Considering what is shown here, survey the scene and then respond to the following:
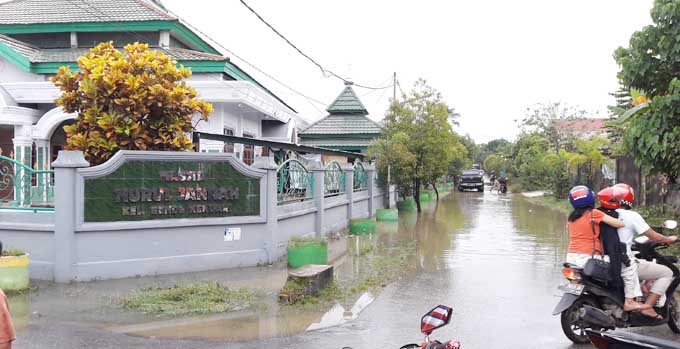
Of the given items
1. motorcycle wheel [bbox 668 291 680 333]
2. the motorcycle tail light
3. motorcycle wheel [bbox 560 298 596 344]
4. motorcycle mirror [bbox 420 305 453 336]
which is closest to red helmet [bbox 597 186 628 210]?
the motorcycle tail light

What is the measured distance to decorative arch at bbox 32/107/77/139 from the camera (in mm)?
15391

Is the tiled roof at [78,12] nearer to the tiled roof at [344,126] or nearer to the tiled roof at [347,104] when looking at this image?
the tiled roof at [344,126]

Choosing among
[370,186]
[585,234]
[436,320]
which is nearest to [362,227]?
[370,186]

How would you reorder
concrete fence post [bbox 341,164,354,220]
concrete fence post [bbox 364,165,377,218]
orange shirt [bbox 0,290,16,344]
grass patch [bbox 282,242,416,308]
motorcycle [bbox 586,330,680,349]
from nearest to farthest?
motorcycle [bbox 586,330,680,349], orange shirt [bbox 0,290,16,344], grass patch [bbox 282,242,416,308], concrete fence post [bbox 341,164,354,220], concrete fence post [bbox 364,165,377,218]

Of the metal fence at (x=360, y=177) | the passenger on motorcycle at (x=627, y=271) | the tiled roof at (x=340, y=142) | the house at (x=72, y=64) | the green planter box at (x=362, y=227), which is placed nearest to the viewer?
the passenger on motorcycle at (x=627, y=271)

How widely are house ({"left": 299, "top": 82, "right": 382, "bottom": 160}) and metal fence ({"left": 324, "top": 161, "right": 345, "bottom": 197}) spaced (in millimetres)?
8345

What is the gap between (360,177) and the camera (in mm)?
20797

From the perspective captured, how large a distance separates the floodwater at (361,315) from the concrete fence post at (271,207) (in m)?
0.38

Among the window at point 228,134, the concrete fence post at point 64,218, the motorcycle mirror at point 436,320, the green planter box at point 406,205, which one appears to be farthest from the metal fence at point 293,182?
the green planter box at point 406,205

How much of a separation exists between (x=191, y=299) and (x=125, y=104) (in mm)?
3743

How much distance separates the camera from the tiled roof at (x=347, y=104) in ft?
87.8

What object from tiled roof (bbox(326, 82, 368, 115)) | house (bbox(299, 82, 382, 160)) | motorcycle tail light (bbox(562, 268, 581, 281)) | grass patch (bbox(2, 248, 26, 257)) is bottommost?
grass patch (bbox(2, 248, 26, 257))

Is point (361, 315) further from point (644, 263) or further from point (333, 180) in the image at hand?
point (333, 180)

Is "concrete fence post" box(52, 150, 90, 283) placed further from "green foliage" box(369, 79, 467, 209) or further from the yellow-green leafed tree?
"green foliage" box(369, 79, 467, 209)
